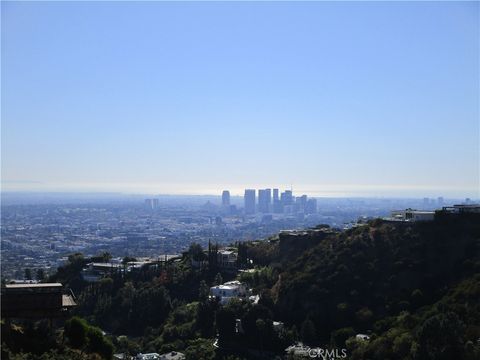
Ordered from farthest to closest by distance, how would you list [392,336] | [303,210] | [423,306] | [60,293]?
[303,210] < [423,306] < [392,336] < [60,293]

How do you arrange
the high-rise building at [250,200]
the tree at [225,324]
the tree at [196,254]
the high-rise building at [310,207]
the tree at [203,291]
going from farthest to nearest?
the high-rise building at [250,200] → the high-rise building at [310,207] → the tree at [196,254] → the tree at [203,291] → the tree at [225,324]

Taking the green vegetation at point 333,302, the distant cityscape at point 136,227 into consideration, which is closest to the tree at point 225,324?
the green vegetation at point 333,302

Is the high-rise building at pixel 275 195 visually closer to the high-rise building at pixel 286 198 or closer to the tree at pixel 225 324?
the high-rise building at pixel 286 198

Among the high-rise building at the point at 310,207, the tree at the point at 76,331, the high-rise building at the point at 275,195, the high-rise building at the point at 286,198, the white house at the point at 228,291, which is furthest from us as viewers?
the high-rise building at the point at 275,195

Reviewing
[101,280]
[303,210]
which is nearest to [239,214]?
[303,210]

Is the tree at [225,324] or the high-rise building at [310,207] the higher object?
the high-rise building at [310,207]

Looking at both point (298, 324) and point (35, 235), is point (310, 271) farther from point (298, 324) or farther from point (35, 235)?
point (35, 235)

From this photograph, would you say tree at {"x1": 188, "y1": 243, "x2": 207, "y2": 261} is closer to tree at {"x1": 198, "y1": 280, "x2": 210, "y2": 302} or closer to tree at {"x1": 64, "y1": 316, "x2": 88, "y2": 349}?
tree at {"x1": 198, "y1": 280, "x2": 210, "y2": 302}

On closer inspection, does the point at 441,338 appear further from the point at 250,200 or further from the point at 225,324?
the point at 250,200
